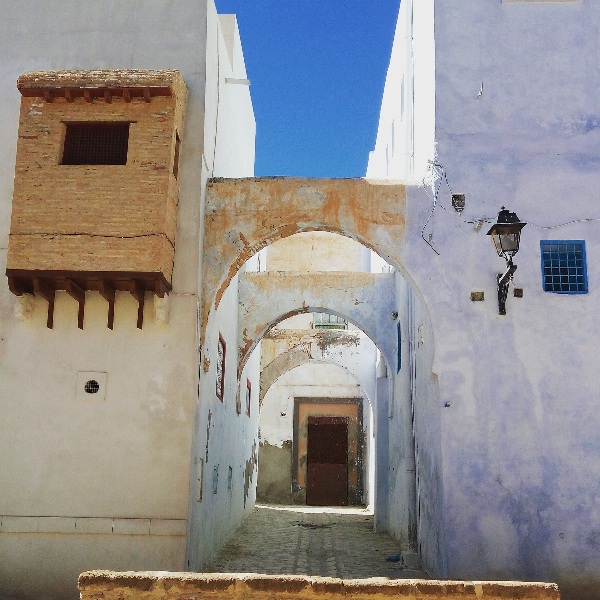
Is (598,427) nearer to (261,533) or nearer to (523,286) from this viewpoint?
(523,286)

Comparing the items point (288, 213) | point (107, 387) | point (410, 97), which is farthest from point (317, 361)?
point (107, 387)

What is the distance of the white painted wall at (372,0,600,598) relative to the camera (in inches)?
314

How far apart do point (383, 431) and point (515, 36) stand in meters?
8.38

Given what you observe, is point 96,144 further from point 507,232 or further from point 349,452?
point 349,452

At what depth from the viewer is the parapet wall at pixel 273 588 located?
15.2 ft

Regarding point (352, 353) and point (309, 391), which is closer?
point (352, 353)

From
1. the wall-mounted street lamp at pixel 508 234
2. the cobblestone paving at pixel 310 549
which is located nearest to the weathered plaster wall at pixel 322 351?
the cobblestone paving at pixel 310 549

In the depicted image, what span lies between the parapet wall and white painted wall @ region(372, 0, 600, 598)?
3.33 metres

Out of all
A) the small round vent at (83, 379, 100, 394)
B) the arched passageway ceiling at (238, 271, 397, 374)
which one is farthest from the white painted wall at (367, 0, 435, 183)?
the small round vent at (83, 379, 100, 394)

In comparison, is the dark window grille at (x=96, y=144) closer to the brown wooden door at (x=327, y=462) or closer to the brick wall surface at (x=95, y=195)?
the brick wall surface at (x=95, y=195)

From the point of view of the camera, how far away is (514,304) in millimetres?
8516

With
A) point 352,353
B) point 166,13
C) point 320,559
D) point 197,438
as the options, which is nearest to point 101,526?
point 197,438

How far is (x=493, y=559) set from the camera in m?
7.89

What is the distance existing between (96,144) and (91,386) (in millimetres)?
2711
